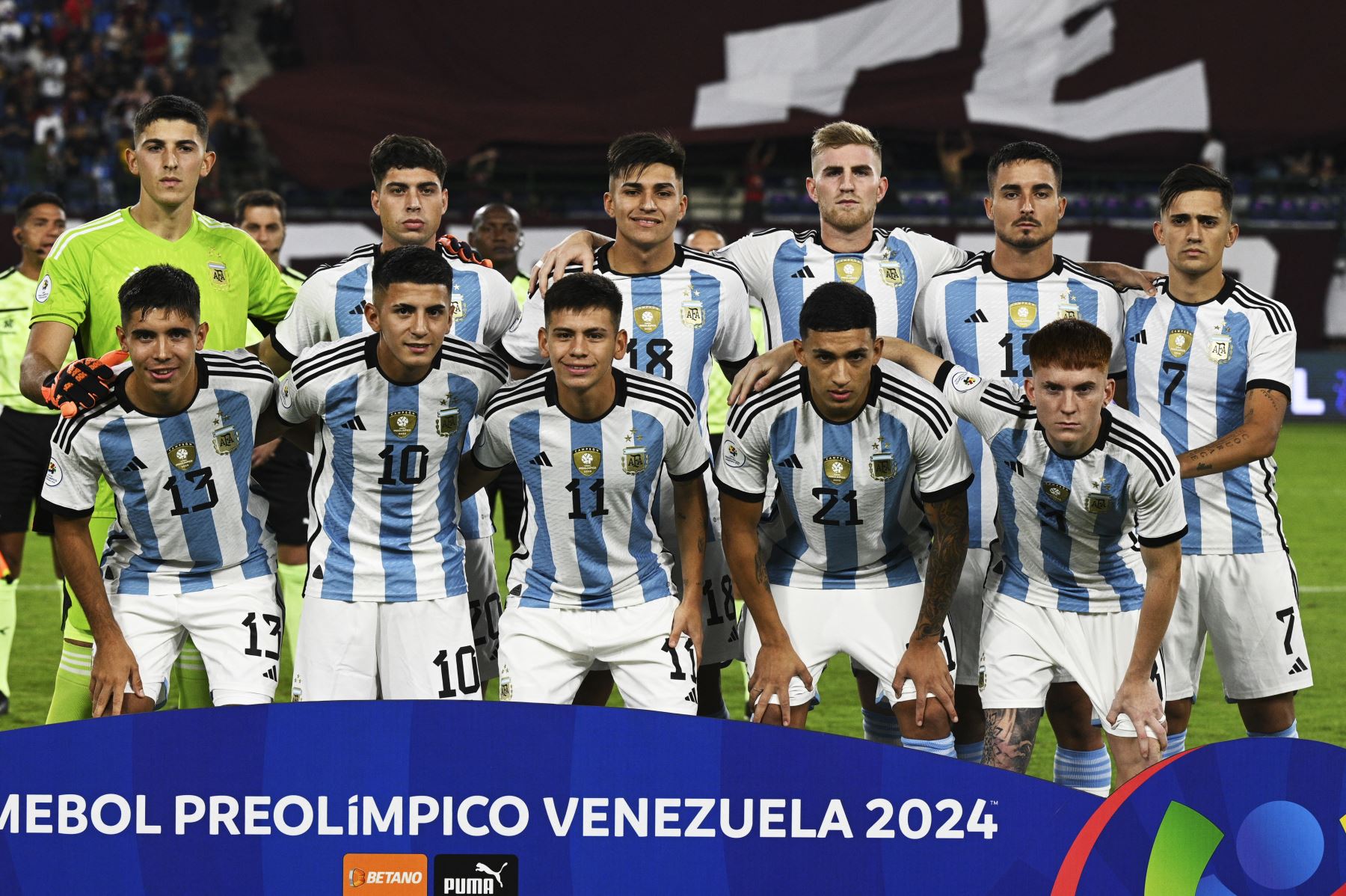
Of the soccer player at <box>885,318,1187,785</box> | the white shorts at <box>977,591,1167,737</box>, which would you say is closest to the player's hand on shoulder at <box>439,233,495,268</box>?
the soccer player at <box>885,318,1187,785</box>

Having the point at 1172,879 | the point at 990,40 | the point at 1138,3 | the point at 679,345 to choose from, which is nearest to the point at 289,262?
the point at 990,40

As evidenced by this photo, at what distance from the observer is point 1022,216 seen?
4727 mm

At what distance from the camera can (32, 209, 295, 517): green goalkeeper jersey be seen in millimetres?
4695

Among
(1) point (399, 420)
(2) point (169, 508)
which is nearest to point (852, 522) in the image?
(1) point (399, 420)

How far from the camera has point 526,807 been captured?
253cm

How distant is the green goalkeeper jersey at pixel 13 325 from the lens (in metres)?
7.10

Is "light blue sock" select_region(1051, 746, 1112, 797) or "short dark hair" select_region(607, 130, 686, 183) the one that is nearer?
"light blue sock" select_region(1051, 746, 1112, 797)

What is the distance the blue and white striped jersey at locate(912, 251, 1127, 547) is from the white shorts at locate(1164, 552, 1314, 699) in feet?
2.15

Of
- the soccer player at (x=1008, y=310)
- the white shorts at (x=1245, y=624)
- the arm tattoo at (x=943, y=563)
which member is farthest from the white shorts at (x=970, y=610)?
the white shorts at (x=1245, y=624)

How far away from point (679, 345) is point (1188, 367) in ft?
5.21

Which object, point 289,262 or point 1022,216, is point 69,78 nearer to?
point 289,262

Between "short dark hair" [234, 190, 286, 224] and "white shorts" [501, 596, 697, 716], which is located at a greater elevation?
"short dark hair" [234, 190, 286, 224]

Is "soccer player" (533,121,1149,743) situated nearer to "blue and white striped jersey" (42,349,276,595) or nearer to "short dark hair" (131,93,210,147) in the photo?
"blue and white striped jersey" (42,349,276,595)

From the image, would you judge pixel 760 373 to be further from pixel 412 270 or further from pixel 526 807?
pixel 526 807
